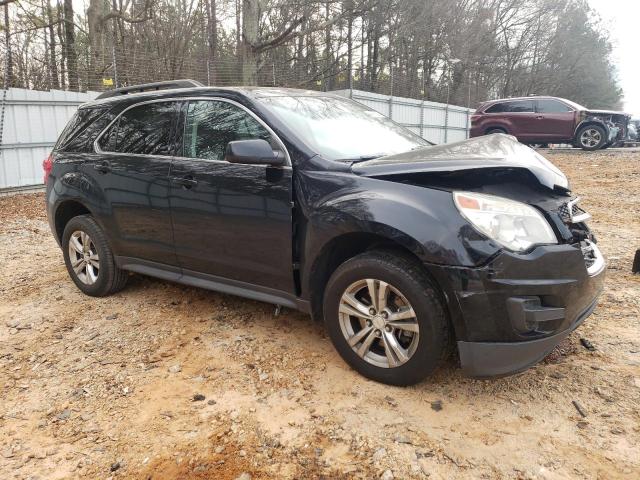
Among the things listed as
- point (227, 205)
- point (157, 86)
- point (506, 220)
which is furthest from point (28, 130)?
point (506, 220)

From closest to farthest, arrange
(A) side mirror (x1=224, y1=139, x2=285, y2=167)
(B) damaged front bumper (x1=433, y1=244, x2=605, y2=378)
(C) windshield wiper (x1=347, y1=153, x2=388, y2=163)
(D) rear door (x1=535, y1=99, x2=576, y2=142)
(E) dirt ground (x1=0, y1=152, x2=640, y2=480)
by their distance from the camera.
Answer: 1. (E) dirt ground (x1=0, y1=152, x2=640, y2=480)
2. (B) damaged front bumper (x1=433, y1=244, x2=605, y2=378)
3. (A) side mirror (x1=224, y1=139, x2=285, y2=167)
4. (C) windshield wiper (x1=347, y1=153, x2=388, y2=163)
5. (D) rear door (x1=535, y1=99, x2=576, y2=142)

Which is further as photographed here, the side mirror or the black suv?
the side mirror

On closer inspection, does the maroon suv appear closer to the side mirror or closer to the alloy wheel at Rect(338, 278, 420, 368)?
the side mirror

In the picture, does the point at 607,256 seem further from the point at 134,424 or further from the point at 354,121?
the point at 134,424

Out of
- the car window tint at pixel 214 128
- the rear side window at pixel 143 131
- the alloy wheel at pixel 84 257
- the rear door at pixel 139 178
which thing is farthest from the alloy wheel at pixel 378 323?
the alloy wheel at pixel 84 257

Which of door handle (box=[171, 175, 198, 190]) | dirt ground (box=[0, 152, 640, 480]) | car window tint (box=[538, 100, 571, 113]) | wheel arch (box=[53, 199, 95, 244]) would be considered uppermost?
car window tint (box=[538, 100, 571, 113])

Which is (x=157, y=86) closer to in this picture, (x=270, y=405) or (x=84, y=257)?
(x=84, y=257)

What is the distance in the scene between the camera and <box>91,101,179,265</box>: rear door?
11.9 feet

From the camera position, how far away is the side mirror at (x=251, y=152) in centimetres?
285

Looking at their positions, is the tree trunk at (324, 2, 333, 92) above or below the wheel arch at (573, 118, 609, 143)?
above

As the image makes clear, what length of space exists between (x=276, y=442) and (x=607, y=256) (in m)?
4.16

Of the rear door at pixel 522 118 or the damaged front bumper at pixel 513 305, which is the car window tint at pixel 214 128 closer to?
the damaged front bumper at pixel 513 305

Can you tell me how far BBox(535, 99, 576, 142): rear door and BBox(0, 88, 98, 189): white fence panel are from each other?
1261 cm

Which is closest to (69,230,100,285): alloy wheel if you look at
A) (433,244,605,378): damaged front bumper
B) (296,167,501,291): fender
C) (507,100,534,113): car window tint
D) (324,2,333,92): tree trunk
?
(296,167,501,291): fender
